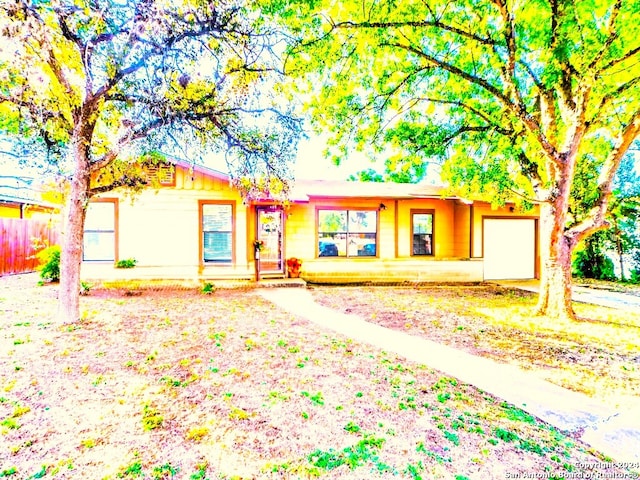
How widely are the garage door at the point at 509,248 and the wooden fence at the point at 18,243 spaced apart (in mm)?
17214

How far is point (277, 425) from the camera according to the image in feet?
9.33

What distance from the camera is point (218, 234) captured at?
11070 mm

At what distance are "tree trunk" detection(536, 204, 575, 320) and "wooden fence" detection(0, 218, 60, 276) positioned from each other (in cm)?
1599

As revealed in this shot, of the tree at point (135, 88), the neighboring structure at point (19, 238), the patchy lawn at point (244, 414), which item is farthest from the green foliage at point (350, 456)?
the neighboring structure at point (19, 238)

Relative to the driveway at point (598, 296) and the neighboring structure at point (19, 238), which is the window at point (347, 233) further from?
the neighboring structure at point (19, 238)

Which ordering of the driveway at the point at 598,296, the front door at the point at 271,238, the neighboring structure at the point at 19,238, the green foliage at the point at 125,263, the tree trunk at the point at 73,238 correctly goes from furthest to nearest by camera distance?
1. the neighboring structure at the point at 19,238
2. the front door at the point at 271,238
3. the green foliage at the point at 125,263
4. the driveway at the point at 598,296
5. the tree trunk at the point at 73,238

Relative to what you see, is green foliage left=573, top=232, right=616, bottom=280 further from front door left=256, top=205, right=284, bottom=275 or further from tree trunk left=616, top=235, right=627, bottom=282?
front door left=256, top=205, right=284, bottom=275

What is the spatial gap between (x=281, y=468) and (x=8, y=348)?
4.59 meters

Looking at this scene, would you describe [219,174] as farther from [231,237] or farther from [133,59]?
[133,59]

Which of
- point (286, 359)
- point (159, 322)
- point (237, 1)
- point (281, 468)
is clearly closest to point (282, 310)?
point (159, 322)

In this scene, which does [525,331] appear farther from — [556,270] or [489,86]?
[489,86]

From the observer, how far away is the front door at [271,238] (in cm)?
1155

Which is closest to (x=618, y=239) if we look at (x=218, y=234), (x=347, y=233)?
(x=347, y=233)

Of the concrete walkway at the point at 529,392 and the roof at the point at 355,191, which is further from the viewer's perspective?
the roof at the point at 355,191
